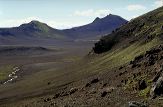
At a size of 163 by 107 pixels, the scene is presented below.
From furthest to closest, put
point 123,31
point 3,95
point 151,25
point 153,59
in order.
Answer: point 123,31 → point 151,25 → point 3,95 → point 153,59

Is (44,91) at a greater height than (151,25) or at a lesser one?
lesser

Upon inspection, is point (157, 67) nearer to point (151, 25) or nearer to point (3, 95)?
point (3, 95)

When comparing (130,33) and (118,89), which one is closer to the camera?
(118,89)

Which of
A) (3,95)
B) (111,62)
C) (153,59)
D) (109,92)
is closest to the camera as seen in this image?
(109,92)

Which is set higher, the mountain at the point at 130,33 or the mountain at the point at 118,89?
the mountain at the point at 130,33

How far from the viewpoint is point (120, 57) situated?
4830 inches

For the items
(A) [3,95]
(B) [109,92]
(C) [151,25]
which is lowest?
(A) [3,95]

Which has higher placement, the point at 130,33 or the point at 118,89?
the point at 130,33

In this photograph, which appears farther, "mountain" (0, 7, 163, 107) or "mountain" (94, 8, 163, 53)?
"mountain" (94, 8, 163, 53)

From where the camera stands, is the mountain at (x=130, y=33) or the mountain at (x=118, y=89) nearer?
the mountain at (x=118, y=89)

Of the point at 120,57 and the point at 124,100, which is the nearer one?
the point at 124,100

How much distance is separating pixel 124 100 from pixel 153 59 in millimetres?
23890

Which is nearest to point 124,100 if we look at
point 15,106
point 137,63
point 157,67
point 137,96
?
point 137,96

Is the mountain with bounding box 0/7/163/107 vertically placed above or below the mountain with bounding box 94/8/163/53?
below
